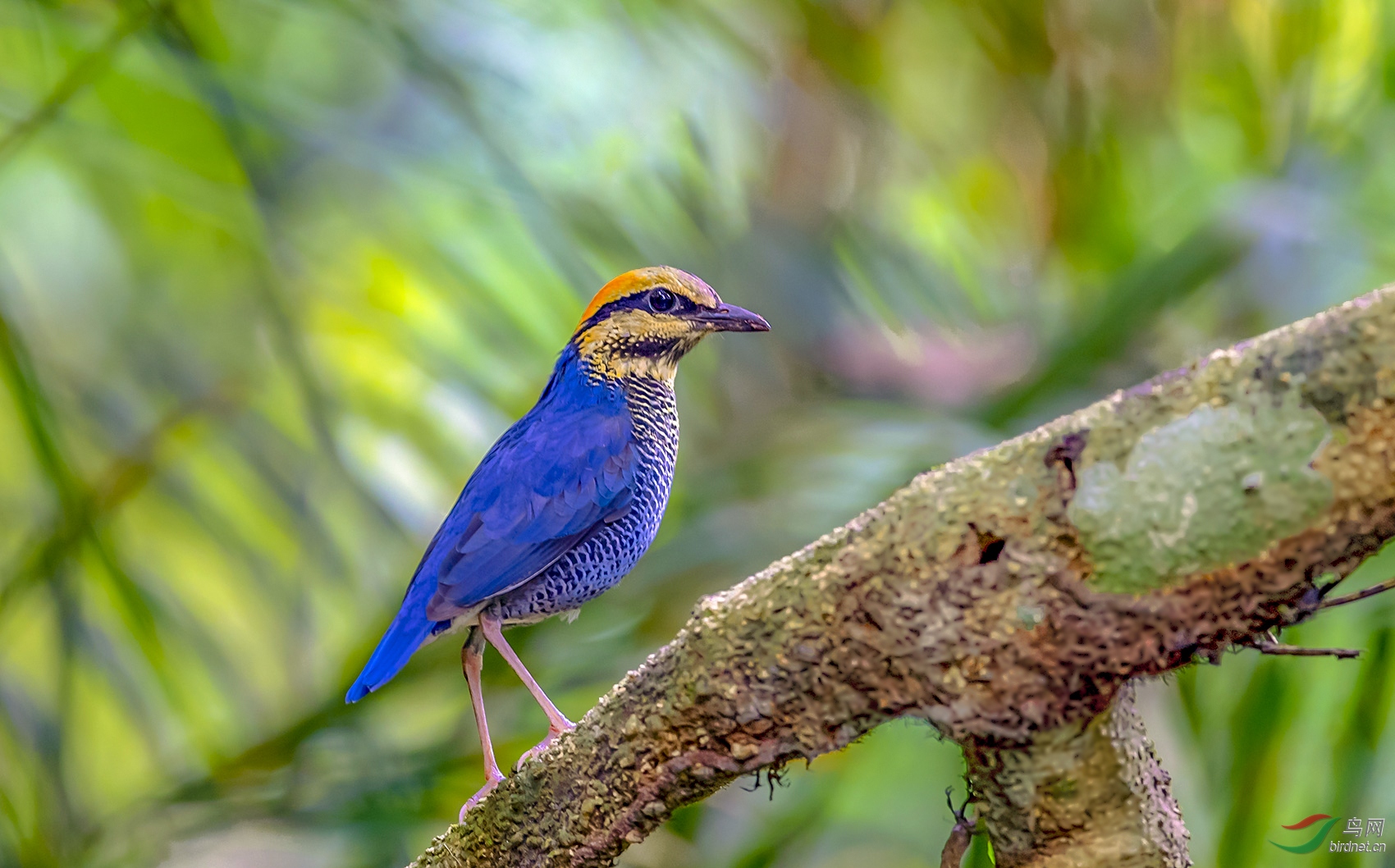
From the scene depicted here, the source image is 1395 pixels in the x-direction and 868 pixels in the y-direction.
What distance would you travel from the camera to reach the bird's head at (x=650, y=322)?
93.7 inches

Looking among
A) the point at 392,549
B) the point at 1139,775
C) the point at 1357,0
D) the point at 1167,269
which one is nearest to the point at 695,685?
the point at 1139,775

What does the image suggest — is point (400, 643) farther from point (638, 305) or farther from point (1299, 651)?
point (1299, 651)

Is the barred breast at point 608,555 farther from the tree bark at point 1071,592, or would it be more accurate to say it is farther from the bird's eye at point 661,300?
the tree bark at point 1071,592

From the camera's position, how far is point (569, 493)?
7.37 ft

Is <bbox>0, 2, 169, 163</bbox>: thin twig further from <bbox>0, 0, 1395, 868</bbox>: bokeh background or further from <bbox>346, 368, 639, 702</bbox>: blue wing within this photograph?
<bbox>346, 368, 639, 702</bbox>: blue wing

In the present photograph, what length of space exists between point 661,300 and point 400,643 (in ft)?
2.92

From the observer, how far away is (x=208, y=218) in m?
3.95

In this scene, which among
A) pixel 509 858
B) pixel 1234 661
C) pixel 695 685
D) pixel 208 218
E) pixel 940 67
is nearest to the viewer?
pixel 695 685

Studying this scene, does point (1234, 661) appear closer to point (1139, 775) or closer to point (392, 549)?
point (1139, 775)

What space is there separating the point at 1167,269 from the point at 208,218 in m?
3.18

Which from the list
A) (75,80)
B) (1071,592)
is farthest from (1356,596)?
(75,80)

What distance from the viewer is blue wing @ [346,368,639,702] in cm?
214

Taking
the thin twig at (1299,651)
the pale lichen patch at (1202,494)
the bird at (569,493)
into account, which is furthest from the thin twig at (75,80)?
the thin twig at (1299,651)

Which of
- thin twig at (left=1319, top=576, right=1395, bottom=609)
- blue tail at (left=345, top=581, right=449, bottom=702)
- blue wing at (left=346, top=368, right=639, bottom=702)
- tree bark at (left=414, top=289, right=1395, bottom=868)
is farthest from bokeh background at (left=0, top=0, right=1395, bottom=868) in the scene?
thin twig at (left=1319, top=576, right=1395, bottom=609)
